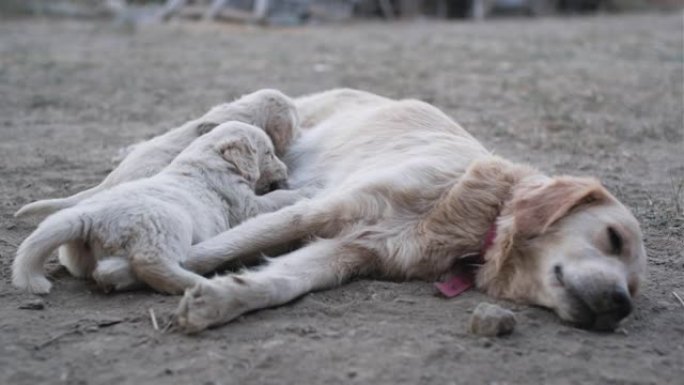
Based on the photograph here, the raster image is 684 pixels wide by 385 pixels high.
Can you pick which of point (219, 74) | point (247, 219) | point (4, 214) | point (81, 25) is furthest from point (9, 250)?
point (81, 25)

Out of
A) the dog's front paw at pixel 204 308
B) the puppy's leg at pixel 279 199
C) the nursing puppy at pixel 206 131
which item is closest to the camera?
the dog's front paw at pixel 204 308

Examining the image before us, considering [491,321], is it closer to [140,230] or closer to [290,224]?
[290,224]

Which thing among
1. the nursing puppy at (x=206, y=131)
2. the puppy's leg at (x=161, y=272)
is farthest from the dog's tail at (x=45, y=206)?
the puppy's leg at (x=161, y=272)

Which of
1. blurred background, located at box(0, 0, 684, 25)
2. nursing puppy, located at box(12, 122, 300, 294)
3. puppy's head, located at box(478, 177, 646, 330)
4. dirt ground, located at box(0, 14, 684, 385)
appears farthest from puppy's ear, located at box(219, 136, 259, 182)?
blurred background, located at box(0, 0, 684, 25)

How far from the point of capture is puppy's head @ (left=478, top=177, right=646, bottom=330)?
3334 mm

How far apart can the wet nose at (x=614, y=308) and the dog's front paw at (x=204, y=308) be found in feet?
4.86

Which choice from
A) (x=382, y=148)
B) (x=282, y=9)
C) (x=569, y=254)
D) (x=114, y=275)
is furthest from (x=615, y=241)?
(x=282, y=9)

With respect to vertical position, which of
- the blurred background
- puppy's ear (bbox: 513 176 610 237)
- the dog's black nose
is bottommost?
the blurred background

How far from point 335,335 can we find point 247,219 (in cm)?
125

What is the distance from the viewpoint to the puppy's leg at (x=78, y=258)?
371 cm

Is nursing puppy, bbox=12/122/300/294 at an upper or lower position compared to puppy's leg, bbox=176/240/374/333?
upper

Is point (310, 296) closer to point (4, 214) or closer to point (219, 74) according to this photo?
point (4, 214)

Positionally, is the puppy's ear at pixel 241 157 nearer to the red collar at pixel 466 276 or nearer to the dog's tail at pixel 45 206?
the dog's tail at pixel 45 206

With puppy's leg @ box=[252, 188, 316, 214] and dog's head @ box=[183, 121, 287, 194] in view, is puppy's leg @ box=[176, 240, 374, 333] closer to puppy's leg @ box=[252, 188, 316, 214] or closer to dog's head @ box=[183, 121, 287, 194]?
puppy's leg @ box=[252, 188, 316, 214]
